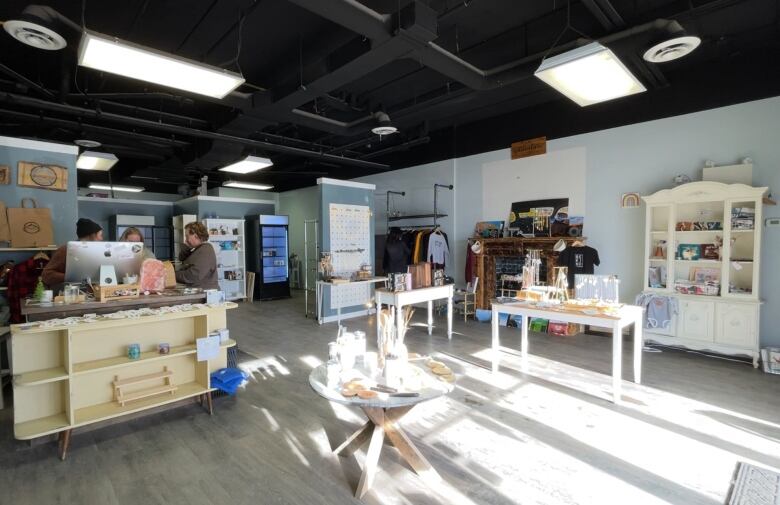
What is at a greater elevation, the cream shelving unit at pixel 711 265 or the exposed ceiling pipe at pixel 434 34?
the exposed ceiling pipe at pixel 434 34

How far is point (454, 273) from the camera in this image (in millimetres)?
8023

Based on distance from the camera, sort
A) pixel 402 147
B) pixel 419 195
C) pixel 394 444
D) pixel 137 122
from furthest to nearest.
Answer: pixel 419 195 < pixel 402 147 < pixel 137 122 < pixel 394 444

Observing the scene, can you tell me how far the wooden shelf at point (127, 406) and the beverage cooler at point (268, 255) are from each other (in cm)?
672

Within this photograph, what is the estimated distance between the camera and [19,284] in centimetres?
394

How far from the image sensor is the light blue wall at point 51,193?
4293 mm

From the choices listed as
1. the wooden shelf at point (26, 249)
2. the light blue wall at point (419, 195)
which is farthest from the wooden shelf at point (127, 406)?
the light blue wall at point (419, 195)

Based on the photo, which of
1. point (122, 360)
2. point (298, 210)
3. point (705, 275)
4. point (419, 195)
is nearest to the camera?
point (122, 360)

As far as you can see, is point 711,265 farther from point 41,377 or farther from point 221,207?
point 221,207

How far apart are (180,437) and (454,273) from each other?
5924mm

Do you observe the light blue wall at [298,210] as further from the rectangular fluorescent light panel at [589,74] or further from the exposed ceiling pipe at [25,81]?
the rectangular fluorescent light panel at [589,74]

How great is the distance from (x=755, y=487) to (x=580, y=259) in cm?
391

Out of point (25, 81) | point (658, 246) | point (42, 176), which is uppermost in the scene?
point (25, 81)

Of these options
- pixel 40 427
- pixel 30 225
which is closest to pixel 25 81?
pixel 30 225

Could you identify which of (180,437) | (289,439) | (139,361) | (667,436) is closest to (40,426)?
(139,361)
